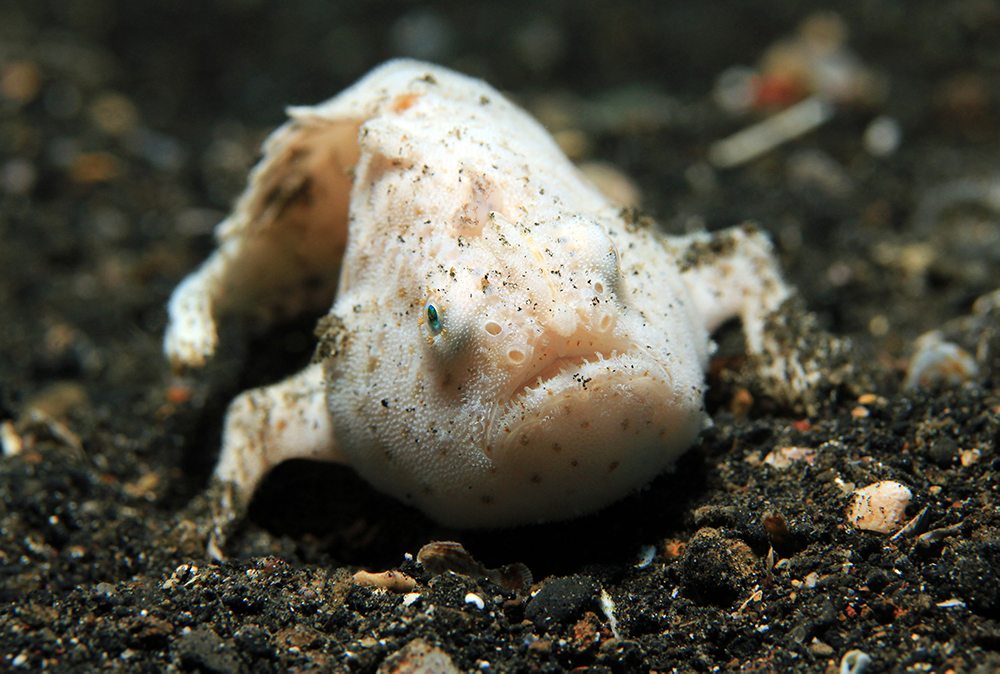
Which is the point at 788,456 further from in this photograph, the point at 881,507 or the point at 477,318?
the point at 477,318

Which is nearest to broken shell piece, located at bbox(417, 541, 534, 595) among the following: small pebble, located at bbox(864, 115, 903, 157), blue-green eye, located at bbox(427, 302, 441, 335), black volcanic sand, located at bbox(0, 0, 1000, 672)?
black volcanic sand, located at bbox(0, 0, 1000, 672)

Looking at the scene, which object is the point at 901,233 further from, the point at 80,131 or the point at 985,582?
the point at 80,131

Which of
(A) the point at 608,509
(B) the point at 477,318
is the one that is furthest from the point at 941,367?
(B) the point at 477,318

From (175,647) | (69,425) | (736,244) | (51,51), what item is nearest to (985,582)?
(736,244)

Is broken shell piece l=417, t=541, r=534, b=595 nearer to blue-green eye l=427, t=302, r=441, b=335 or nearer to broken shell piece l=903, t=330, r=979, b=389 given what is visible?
blue-green eye l=427, t=302, r=441, b=335

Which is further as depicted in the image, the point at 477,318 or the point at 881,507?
the point at 881,507

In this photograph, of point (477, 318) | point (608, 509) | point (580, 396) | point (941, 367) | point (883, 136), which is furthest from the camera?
point (883, 136)

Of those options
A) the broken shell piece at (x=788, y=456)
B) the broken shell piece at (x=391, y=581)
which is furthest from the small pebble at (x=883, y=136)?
the broken shell piece at (x=391, y=581)
